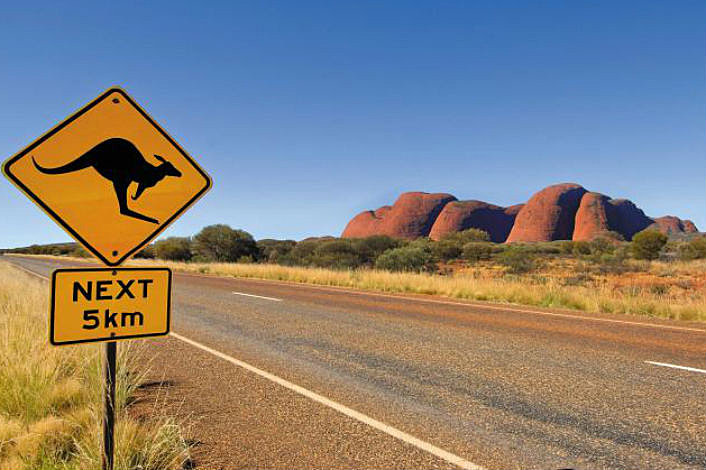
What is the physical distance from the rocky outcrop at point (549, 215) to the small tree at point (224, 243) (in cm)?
7394

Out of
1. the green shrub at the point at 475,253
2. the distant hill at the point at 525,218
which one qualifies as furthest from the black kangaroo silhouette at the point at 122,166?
the distant hill at the point at 525,218

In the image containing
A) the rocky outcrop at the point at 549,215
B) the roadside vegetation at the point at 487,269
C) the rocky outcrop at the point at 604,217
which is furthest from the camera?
the rocky outcrop at the point at 549,215

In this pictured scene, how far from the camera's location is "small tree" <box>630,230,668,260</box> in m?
35.0

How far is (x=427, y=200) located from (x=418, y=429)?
409 ft

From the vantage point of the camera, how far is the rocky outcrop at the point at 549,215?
10012 centimetres

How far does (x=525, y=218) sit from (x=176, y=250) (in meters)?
83.7

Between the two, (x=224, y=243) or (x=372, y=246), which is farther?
(x=224, y=243)

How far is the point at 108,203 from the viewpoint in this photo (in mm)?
2533

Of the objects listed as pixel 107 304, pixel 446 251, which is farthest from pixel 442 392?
pixel 446 251

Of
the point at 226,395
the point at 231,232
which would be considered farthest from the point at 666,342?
the point at 231,232

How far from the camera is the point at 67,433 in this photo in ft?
10.2

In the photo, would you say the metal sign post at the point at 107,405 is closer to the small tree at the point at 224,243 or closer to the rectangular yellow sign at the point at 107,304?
the rectangular yellow sign at the point at 107,304

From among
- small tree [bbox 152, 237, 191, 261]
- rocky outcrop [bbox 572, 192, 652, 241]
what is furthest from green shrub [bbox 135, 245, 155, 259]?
rocky outcrop [bbox 572, 192, 652, 241]

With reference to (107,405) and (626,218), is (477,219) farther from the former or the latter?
(107,405)
